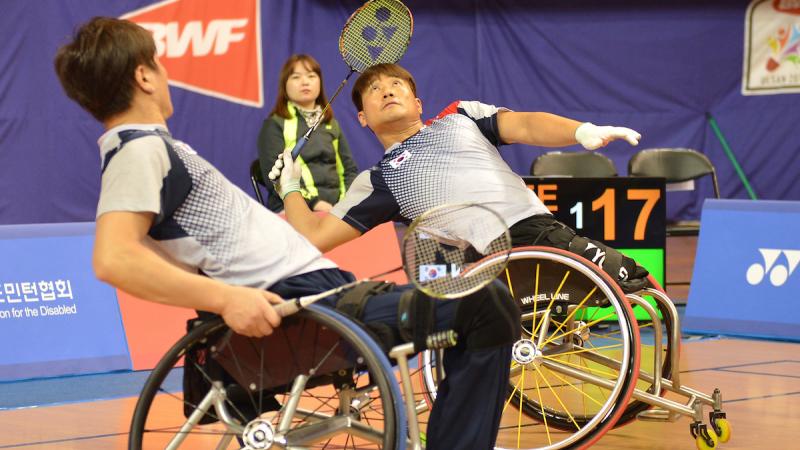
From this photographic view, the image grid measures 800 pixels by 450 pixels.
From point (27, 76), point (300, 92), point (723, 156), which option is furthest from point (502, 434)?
point (723, 156)

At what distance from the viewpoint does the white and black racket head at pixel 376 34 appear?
14.5 feet

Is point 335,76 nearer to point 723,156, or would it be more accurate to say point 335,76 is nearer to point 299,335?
point 723,156

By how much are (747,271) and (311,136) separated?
8.24 feet

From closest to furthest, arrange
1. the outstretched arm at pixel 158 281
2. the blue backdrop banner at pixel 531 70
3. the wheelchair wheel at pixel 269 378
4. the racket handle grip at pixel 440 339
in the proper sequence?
the outstretched arm at pixel 158 281 < the wheelchair wheel at pixel 269 378 < the racket handle grip at pixel 440 339 < the blue backdrop banner at pixel 531 70

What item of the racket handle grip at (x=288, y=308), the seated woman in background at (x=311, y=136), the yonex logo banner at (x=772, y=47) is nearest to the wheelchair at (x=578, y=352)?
the racket handle grip at (x=288, y=308)

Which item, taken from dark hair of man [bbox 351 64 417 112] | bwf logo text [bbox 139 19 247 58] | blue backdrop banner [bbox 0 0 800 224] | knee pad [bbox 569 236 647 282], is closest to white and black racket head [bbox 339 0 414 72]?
dark hair of man [bbox 351 64 417 112]

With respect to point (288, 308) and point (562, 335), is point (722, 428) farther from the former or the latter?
point (288, 308)

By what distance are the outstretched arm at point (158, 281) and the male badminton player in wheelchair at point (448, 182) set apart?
1254 mm

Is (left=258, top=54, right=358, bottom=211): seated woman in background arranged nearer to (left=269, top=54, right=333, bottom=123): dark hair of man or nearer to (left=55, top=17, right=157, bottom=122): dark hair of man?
(left=269, top=54, right=333, bottom=123): dark hair of man

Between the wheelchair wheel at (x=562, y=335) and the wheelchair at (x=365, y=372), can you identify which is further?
the wheelchair wheel at (x=562, y=335)

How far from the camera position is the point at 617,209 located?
6.29 meters

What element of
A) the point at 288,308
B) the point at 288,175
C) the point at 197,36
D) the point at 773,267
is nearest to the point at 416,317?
the point at 288,308

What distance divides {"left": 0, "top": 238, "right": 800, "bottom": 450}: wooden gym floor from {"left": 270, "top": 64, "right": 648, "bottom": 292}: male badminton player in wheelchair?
68 cm

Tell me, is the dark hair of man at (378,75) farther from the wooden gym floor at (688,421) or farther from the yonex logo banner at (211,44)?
the yonex logo banner at (211,44)
